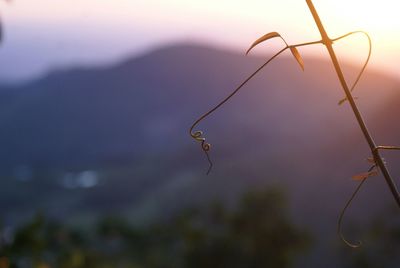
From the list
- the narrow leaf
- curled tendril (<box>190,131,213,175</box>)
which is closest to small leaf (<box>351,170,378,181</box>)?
the narrow leaf

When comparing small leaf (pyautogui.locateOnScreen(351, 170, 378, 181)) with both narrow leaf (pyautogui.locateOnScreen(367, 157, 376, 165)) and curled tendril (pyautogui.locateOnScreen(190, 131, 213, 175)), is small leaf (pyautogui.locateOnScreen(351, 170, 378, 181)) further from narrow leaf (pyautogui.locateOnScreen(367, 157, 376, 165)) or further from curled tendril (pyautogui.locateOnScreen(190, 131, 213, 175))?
curled tendril (pyautogui.locateOnScreen(190, 131, 213, 175))

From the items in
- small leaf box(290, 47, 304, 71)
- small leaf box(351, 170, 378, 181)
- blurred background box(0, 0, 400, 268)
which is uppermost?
small leaf box(290, 47, 304, 71)

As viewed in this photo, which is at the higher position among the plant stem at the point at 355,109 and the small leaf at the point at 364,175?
the plant stem at the point at 355,109

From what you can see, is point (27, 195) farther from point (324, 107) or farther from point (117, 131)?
point (324, 107)

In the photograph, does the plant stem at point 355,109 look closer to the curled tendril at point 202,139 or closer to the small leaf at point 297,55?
the small leaf at point 297,55

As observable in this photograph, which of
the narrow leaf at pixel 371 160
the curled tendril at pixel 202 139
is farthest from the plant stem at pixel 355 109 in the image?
the curled tendril at pixel 202 139

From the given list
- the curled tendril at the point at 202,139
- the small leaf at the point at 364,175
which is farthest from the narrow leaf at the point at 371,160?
the curled tendril at the point at 202,139

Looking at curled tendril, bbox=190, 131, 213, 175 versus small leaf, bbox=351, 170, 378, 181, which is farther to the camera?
curled tendril, bbox=190, 131, 213, 175

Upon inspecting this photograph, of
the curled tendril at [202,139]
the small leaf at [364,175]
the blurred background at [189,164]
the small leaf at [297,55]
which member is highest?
the small leaf at [297,55]

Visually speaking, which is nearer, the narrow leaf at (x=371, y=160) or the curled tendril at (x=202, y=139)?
the narrow leaf at (x=371, y=160)

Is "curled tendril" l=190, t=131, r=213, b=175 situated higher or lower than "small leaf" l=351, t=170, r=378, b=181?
higher

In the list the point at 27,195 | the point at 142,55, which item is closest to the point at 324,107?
the point at 27,195

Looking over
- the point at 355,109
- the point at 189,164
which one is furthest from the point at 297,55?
the point at 189,164

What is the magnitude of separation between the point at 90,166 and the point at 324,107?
1441 inches
